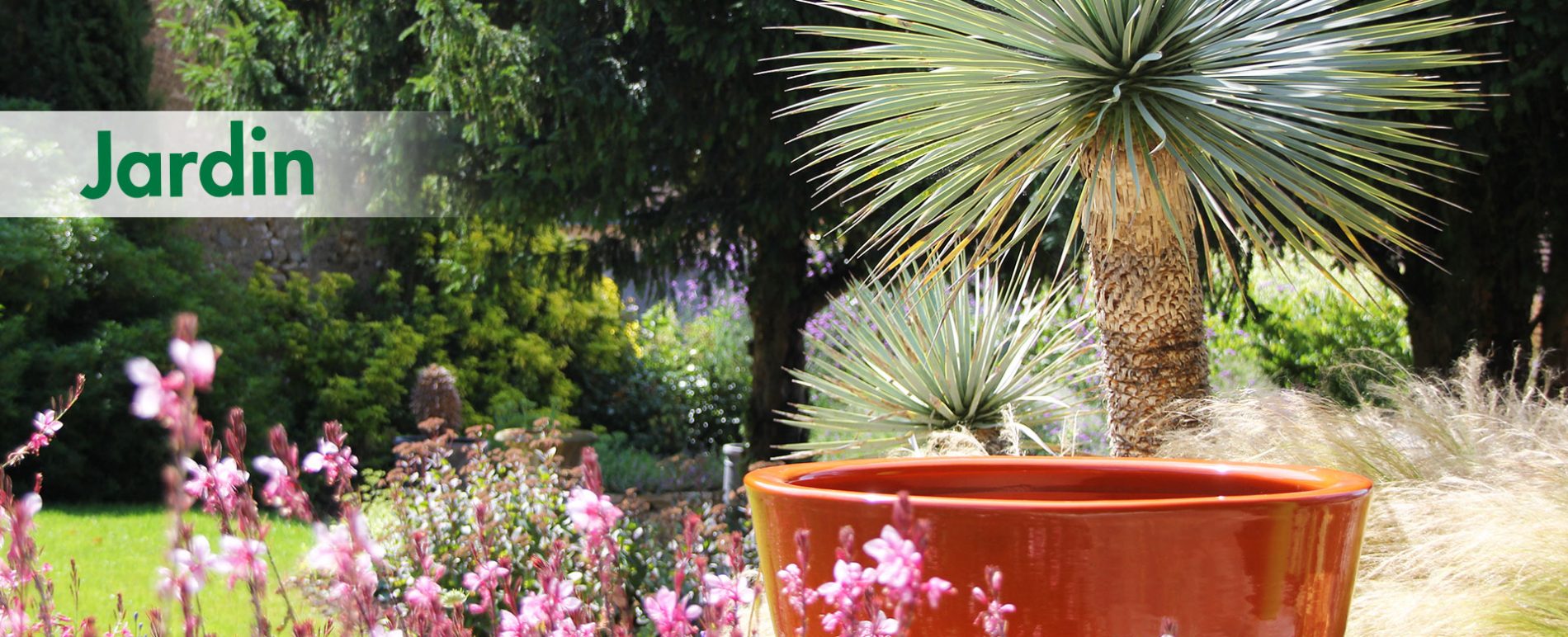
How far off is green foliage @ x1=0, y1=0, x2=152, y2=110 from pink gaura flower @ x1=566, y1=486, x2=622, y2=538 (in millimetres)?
8615

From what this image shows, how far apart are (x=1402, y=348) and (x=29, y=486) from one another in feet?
26.4

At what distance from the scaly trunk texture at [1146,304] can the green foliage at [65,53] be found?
7.51 m

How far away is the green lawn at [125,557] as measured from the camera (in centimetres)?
476

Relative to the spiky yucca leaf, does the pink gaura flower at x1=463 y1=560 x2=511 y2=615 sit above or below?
below

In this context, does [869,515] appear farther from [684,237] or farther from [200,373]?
[684,237]

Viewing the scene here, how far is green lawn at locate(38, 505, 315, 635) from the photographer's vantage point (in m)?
4.76

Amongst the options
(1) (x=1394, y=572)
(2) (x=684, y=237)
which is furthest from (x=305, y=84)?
(1) (x=1394, y=572)

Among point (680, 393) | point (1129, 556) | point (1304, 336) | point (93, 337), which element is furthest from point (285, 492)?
point (680, 393)

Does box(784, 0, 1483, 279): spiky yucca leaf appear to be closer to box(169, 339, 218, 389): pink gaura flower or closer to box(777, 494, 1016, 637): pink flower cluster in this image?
box(777, 494, 1016, 637): pink flower cluster

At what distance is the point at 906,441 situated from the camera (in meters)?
3.91

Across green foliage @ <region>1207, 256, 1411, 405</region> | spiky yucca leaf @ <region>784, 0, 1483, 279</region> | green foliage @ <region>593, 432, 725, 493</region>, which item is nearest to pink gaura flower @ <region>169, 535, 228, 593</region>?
spiky yucca leaf @ <region>784, 0, 1483, 279</region>

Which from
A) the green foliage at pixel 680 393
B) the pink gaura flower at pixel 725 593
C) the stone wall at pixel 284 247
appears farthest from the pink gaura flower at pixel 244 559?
the green foliage at pixel 680 393

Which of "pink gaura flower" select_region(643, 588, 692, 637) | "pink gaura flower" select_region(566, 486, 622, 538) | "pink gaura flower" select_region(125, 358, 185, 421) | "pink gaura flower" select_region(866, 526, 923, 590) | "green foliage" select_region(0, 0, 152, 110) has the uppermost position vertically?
"green foliage" select_region(0, 0, 152, 110)

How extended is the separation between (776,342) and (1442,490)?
4334 millimetres
